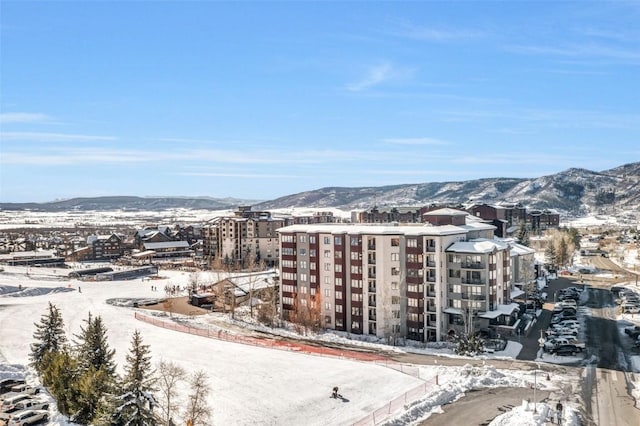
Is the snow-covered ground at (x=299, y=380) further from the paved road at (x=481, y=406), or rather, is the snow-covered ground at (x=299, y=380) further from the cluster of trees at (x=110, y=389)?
the cluster of trees at (x=110, y=389)

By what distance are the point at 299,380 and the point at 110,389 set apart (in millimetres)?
17852

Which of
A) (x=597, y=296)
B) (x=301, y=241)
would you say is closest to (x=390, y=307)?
(x=301, y=241)

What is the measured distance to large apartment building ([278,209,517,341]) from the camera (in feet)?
201

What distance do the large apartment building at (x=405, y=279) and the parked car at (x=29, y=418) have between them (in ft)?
111

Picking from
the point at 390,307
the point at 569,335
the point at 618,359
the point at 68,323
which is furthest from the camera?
the point at 68,323

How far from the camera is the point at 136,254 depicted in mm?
160000

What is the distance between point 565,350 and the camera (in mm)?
53094

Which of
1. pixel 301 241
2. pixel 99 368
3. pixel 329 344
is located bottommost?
pixel 329 344

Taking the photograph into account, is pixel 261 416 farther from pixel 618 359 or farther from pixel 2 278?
pixel 2 278

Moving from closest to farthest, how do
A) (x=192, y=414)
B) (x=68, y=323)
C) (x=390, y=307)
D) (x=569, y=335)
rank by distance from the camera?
(x=192, y=414)
(x=569, y=335)
(x=390, y=307)
(x=68, y=323)

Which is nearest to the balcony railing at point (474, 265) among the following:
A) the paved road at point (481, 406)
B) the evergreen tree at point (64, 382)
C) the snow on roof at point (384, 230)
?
the snow on roof at point (384, 230)

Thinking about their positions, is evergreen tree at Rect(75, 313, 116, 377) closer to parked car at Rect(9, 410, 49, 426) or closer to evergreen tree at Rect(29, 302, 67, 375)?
parked car at Rect(9, 410, 49, 426)

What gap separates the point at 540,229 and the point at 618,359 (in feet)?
510

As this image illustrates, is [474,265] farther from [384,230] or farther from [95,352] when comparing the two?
[95,352]
